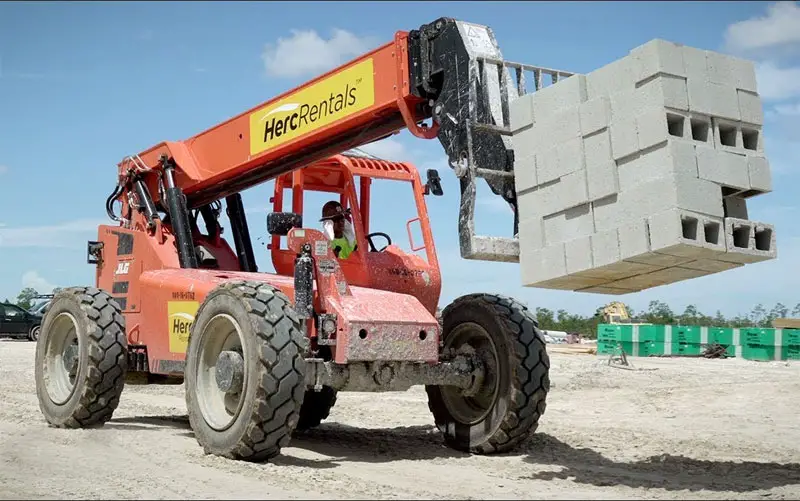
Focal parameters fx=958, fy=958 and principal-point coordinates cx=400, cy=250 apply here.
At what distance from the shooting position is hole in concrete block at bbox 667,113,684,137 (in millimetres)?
6535

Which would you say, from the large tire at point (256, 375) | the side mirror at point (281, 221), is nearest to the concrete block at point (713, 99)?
the large tire at point (256, 375)

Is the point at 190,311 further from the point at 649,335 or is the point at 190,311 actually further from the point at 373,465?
the point at 649,335

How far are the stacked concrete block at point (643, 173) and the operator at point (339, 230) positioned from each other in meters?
2.67

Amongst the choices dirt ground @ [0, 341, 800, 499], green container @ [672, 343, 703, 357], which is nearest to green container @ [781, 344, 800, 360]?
green container @ [672, 343, 703, 357]

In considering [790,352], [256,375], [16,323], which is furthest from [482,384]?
[16,323]

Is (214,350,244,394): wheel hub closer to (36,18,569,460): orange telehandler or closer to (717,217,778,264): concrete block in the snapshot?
(36,18,569,460): orange telehandler

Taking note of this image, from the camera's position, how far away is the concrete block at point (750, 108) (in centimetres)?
692

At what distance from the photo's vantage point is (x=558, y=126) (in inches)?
279

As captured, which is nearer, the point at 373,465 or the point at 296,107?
the point at 373,465

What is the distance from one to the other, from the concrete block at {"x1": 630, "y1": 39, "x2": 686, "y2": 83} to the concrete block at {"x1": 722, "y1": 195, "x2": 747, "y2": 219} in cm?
95

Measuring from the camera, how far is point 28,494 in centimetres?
634

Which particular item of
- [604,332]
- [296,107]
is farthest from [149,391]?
[604,332]

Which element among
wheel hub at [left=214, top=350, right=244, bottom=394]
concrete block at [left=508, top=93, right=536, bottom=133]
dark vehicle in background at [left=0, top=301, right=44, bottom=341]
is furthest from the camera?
dark vehicle in background at [left=0, top=301, right=44, bottom=341]

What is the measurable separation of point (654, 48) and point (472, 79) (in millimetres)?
1581
